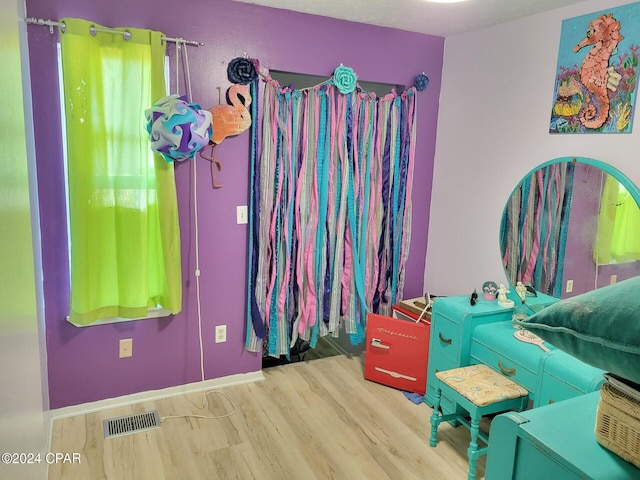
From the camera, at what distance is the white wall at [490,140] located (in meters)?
2.54

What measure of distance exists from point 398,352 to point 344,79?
176cm

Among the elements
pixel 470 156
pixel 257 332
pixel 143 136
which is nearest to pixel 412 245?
pixel 470 156

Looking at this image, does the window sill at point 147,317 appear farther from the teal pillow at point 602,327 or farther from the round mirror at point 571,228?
the teal pillow at point 602,327

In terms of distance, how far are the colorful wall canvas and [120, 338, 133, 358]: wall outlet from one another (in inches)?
105

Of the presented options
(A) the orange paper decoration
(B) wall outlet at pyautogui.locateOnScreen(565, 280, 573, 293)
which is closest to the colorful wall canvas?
(B) wall outlet at pyautogui.locateOnScreen(565, 280, 573, 293)

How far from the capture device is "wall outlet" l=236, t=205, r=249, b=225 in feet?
9.58

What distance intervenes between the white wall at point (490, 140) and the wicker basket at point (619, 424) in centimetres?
176

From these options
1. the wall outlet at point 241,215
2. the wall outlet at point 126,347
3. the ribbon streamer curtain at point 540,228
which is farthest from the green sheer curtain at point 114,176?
the ribbon streamer curtain at point 540,228

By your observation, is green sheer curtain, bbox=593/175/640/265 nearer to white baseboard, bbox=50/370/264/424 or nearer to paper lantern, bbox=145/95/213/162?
paper lantern, bbox=145/95/213/162

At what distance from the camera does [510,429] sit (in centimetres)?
93

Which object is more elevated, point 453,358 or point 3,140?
point 3,140

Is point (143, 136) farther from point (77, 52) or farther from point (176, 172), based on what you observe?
point (77, 52)

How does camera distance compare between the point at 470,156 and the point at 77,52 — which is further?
the point at 470,156

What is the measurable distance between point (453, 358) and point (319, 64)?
1930mm
